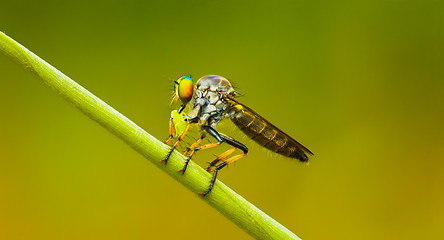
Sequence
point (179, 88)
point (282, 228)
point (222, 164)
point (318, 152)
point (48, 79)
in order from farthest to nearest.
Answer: point (318, 152) < point (179, 88) < point (222, 164) < point (282, 228) < point (48, 79)

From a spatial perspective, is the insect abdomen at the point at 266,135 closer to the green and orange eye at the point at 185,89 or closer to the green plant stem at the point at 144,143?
the green and orange eye at the point at 185,89

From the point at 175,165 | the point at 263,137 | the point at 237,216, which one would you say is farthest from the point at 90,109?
the point at 263,137

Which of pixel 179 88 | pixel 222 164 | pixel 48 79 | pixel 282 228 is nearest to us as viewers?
pixel 48 79

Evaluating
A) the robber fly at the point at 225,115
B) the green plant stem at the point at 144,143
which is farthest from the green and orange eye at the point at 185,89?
the green plant stem at the point at 144,143

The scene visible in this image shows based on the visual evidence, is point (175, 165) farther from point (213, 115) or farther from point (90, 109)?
point (213, 115)

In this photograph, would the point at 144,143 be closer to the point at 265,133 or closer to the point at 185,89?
the point at 185,89

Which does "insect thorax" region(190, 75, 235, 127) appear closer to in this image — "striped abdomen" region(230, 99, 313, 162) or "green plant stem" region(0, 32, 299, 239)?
"striped abdomen" region(230, 99, 313, 162)
